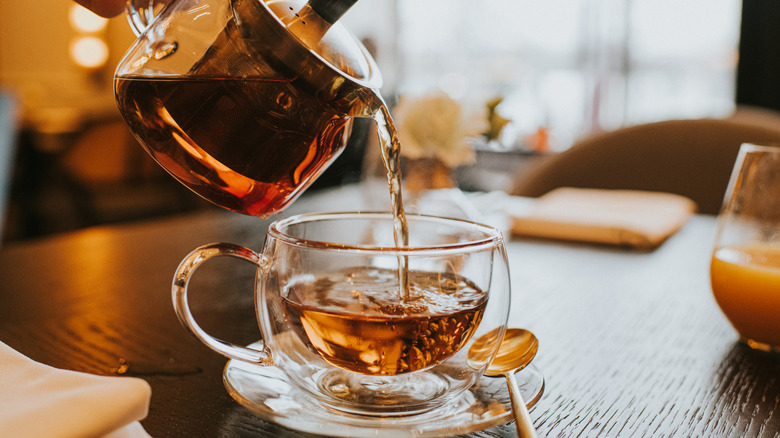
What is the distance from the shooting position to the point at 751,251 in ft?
1.86

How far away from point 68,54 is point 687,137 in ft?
13.3

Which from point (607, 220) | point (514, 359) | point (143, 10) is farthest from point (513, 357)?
point (607, 220)

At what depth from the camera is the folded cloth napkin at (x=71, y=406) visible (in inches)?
12.5

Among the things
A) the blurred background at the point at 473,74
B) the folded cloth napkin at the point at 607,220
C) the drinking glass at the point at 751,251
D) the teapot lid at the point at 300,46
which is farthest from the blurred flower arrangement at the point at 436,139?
the blurred background at the point at 473,74

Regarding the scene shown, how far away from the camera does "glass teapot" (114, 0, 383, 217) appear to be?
379 millimetres

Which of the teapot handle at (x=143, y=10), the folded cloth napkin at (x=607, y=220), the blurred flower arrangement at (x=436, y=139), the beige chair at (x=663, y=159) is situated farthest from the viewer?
the beige chair at (x=663, y=159)

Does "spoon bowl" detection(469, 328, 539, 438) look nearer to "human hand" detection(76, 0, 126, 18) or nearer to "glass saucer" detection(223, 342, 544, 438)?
"glass saucer" detection(223, 342, 544, 438)

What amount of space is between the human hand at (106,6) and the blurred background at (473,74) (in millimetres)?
2269

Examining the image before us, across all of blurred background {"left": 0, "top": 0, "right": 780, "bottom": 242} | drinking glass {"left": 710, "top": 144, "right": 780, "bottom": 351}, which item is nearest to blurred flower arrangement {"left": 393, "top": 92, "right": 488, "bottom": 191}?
drinking glass {"left": 710, "top": 144, "right": 780, "bottom": 351}

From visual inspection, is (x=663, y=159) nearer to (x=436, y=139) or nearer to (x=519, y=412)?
(x=436, y=139)

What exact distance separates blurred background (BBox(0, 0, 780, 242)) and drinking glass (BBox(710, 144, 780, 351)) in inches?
90.3

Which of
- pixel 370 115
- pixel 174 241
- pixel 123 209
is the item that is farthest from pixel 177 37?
pixel 123 209

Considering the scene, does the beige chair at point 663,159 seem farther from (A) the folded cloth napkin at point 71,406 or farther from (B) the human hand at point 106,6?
(A) the folded cloth napkin at point 71,406

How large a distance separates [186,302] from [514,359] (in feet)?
0.70
